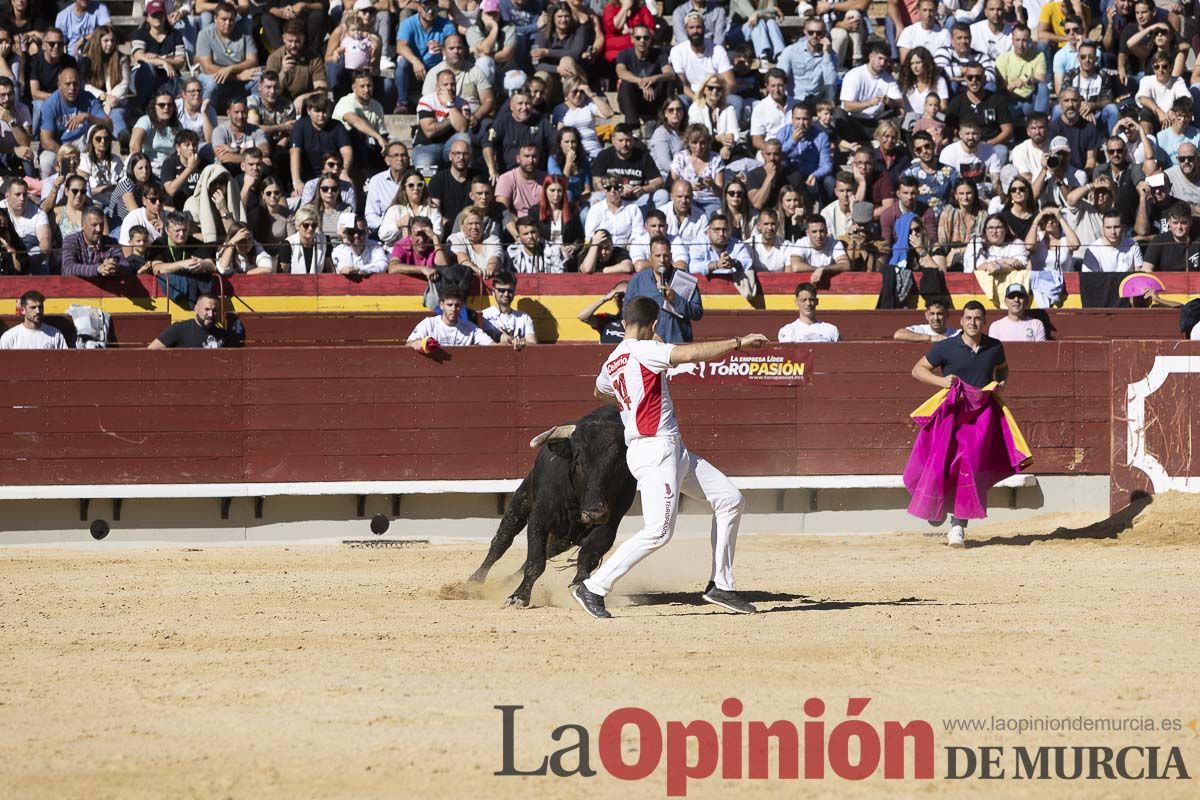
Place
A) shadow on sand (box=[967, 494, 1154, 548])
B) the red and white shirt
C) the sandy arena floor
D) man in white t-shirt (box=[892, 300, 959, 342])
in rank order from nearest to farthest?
1. the sandy arena floor
2. the red and white shirt
3. shadow on sand (box=[967, 494, 1154, 548])
4. man in white t-shirt (box=[892, 300, 959, 342])

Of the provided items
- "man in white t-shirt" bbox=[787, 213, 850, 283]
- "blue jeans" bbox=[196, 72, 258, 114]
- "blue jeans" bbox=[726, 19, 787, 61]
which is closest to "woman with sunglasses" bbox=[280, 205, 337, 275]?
"blue jeans" bbox=[196, 72, 258, 114]

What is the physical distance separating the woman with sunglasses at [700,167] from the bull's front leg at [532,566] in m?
5.85

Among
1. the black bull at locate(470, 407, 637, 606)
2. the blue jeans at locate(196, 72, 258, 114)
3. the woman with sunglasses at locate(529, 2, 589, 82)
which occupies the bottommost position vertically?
the black bull at locate(470, 407, 637, 606)

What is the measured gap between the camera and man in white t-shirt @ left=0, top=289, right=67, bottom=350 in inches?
456

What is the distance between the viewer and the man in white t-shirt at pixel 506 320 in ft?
39.5

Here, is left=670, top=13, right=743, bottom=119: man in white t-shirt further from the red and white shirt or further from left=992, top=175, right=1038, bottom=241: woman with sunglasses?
the red and white shirt

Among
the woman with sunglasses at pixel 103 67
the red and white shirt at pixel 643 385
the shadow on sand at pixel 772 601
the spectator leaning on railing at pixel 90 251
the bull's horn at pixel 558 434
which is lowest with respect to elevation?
the shadow on sand at pixel 772 601

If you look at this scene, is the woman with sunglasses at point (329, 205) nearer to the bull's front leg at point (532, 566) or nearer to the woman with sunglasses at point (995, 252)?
the woman with sunglasses at point (995, 252)

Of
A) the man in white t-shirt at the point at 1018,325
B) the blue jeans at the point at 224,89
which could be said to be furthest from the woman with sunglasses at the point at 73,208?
the man in white t-shirt at the point at 1018,325

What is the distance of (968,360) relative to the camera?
10.9 meters

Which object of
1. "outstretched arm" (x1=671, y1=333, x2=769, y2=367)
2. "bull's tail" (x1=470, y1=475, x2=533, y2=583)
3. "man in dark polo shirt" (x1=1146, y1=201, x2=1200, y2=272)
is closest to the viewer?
"outstretched arm" (x1=671, y1=333, x2=769, y2=367)

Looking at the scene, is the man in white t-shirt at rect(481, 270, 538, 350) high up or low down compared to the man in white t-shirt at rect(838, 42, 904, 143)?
down

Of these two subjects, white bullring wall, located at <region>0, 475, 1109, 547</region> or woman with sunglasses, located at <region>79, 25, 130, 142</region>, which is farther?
woman with sunglasses, located at <region>79, 25, 130, 142</region>

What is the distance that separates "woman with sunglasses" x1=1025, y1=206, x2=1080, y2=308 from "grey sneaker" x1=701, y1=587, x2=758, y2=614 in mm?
6099
